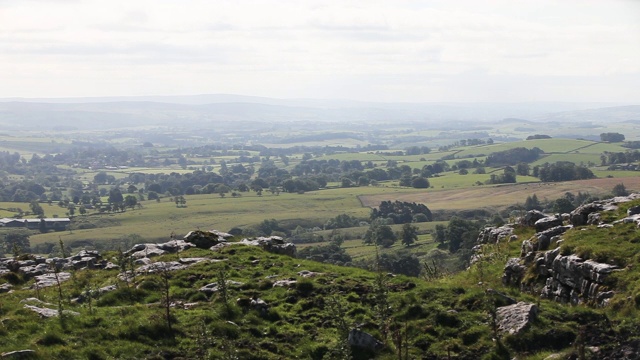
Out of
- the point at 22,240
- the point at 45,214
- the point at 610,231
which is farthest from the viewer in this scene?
the point at 45,214

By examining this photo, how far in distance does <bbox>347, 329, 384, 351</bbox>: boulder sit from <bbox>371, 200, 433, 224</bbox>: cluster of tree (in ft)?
385

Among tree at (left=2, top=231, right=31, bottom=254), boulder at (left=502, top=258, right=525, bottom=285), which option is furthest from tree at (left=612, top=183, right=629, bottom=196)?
tree at (left=2, top=231, right=31, bottom=254)

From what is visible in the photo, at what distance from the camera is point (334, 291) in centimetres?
2520

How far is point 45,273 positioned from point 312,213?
401 feet

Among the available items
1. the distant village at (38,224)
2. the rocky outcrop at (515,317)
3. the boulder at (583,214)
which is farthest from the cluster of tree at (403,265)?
the distant village at (38,224)

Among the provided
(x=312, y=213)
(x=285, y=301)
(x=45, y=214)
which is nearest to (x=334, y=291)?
(x=285, y=301)

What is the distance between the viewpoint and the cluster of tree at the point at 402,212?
453 ft

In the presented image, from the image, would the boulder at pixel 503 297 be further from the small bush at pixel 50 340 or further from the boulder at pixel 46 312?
the boulder at pixel 46 312

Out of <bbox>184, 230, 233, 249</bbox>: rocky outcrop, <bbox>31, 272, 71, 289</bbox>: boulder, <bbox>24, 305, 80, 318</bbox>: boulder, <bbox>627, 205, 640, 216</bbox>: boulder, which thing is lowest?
<bbox>31, 272, 71, 289</bbox>: boulder

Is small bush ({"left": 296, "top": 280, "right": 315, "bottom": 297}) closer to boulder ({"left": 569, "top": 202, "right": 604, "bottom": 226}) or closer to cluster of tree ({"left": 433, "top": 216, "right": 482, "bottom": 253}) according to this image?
boulder ({"left": 569, "top": 202, "right": 604, "bottom": 226})

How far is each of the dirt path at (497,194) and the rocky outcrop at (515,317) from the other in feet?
381

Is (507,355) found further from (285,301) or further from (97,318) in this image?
(97,318)

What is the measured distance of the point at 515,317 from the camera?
2091 centimetres

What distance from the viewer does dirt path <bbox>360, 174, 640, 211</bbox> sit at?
5354 inches
